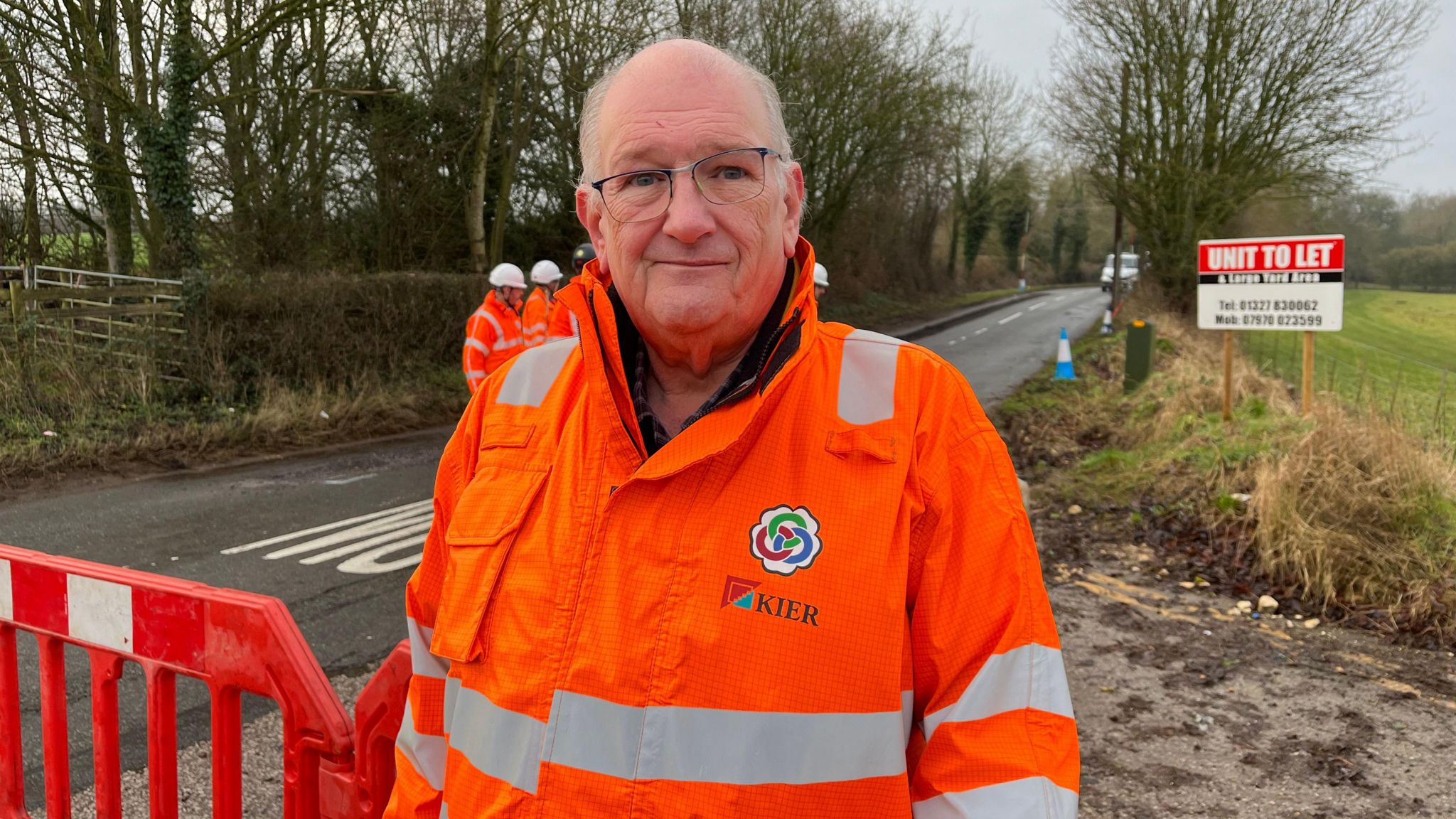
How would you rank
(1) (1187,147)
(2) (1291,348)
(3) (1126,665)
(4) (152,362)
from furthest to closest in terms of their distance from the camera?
(1) (1187,147) < (2) (1291,348) < (4) (152,362) < (3) (1126,665)

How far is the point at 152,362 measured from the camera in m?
11.5

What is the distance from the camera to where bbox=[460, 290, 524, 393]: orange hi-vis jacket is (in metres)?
9.45

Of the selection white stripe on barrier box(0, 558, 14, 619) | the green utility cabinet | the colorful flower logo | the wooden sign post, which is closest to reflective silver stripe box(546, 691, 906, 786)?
the colorful flower logo

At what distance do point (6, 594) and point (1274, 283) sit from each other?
9.75 metres

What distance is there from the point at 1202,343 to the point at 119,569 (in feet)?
59.1

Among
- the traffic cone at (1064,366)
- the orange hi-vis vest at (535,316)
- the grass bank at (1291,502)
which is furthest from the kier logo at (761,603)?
the traffic cone at (1064,366)

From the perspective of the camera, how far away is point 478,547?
5.33 feet

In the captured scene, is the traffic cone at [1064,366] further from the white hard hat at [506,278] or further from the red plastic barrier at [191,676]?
the red plastic barrier at [191,676]

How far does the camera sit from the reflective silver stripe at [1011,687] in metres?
1.40

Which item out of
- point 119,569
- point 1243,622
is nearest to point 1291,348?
point 1243,622

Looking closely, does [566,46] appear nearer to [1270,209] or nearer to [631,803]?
[1270,209]

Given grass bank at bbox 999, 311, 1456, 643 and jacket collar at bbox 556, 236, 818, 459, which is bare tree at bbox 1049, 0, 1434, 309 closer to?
grass bank at bbox 999, 311, 1456, 643

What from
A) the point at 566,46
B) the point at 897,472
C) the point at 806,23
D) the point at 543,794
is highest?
the point at 806,23

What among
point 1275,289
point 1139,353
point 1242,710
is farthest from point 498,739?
point 1139,353
